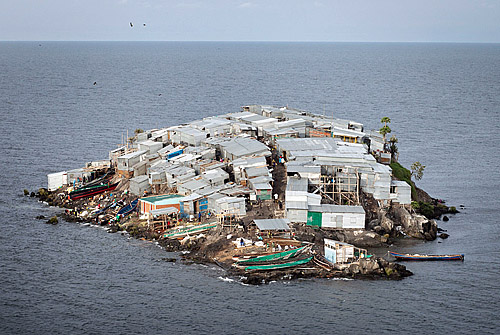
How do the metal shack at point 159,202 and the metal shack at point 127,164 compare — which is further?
the metal shack at point 127,164

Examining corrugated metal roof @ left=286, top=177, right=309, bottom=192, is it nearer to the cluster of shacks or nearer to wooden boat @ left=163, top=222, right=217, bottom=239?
the cluster of shacks

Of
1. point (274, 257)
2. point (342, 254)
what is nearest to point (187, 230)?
point (274, 257)

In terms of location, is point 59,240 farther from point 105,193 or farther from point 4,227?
point 105,193

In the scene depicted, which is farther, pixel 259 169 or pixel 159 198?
pixel 259 169

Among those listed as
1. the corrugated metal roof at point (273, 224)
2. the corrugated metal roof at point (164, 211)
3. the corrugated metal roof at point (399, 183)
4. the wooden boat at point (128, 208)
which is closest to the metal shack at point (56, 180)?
the wooden boat at point (128, 208)

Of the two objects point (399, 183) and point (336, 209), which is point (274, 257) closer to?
point (336, 209)

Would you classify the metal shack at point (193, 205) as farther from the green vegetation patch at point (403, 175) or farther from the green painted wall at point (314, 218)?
the green vegetation patch at point (403, 175)

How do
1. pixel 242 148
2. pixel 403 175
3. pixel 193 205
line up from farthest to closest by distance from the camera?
pixel 242 148 → pixel 403 175 → pixel 193 205
